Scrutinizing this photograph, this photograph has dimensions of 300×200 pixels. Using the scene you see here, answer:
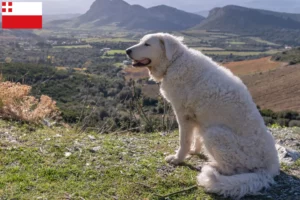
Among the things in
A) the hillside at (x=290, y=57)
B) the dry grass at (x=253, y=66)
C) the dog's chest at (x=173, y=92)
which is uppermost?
the dog's chest at (x=173, y=92)

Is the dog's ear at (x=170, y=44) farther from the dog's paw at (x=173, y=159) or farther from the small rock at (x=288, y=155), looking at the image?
the small rock at (x=288, y=155)

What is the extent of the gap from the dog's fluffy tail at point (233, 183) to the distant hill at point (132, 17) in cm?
13495

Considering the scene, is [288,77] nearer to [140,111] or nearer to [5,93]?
[140,111]

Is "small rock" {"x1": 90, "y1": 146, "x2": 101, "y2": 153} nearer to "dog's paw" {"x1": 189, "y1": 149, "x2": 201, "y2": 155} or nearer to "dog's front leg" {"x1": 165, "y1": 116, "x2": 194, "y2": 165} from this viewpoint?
"dog's front leg" {"x1": 165, "y1": 116, "x2": 194, "y2": 165}

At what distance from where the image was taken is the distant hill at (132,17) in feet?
462

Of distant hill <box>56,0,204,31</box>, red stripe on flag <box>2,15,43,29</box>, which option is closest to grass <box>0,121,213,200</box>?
red stripe on flag <box>2,15,43,29</box>

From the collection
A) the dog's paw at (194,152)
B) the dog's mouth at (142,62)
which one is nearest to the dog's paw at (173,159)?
the dog's paw at (194,152)

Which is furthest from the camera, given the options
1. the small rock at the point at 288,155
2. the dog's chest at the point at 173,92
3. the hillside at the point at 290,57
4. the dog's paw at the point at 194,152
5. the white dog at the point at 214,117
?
the hillside at the point at 290,57

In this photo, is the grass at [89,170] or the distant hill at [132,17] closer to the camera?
the grass at [89,170]

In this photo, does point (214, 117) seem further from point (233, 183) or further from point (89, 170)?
point (89, 170)

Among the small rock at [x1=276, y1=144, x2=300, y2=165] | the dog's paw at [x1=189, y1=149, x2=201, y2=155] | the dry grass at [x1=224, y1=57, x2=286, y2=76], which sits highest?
the small rock at [x1=276, y1=144, x2=300, y2=165]

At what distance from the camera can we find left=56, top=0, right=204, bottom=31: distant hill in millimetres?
140875

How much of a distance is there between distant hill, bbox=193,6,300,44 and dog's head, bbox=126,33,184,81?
123 m

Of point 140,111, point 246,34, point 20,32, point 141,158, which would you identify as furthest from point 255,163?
point 246,34
